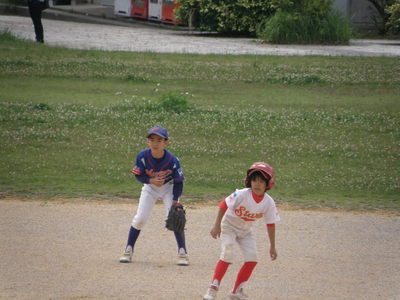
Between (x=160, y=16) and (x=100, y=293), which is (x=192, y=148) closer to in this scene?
(x=100, y=293)

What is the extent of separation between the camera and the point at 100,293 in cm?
636

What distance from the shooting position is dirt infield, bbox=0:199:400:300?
259 inches

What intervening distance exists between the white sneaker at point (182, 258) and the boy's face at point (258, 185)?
1.36 meters

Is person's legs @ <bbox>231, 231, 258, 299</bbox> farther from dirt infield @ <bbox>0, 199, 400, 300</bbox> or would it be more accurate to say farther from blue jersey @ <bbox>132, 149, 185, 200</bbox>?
blue jersey @ <bbox>132, 149, 185, 200</bbox>

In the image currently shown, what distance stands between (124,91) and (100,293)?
1396 centimetres

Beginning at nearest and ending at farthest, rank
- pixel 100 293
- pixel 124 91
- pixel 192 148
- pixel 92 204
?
pixel 100 293 → pixel 92 204 → pixel 192 148 → pixel 124 91

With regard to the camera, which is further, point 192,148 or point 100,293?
point 192,148

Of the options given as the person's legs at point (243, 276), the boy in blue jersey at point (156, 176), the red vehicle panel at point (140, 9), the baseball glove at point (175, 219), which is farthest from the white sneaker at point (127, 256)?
the red vehicle panel at point (140, 9)

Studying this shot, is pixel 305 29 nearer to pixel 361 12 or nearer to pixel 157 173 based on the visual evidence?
pixel 361 12

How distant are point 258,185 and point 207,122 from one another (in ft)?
31.1

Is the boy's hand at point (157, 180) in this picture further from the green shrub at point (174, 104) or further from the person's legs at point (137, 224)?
the green shrub at point (174, 104)

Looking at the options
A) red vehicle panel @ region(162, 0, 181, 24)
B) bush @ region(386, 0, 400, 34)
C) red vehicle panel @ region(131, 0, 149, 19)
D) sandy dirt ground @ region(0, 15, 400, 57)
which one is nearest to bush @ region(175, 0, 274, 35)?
sandy dirt ground @ region(0, 15, 400, 57)

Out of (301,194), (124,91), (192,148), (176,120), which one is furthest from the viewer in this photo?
(124,91)

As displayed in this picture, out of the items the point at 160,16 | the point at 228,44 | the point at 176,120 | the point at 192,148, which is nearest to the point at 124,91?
the point at 176,120
